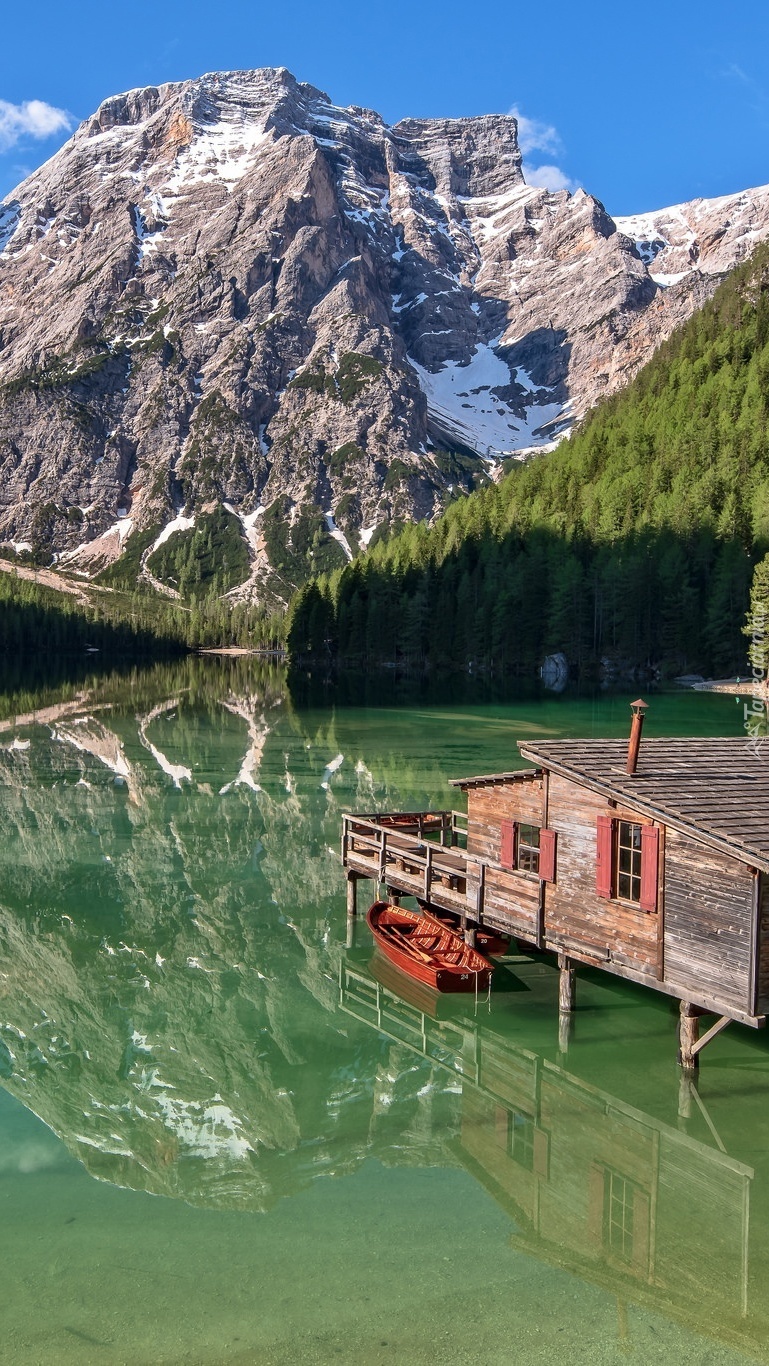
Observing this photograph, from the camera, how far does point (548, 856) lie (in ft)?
78.7

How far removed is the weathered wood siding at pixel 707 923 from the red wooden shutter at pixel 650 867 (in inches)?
8.9

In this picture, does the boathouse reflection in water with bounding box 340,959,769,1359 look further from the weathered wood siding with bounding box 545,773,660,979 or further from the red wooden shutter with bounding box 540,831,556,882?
the red wooden shutter with bounding box 540,831,556,882

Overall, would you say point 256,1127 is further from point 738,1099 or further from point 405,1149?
point 738,1099

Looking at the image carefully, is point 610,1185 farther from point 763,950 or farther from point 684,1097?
point 763,950

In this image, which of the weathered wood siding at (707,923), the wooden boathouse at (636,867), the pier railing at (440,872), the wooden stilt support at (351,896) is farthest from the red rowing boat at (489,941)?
the weathered wood siding at (707,923)

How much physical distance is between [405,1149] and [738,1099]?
6.90 meters


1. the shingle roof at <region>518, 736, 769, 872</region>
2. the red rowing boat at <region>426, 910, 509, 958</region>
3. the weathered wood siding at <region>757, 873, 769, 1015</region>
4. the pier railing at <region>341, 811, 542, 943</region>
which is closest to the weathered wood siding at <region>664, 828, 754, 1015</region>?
the weathered wood siding at <region>757, 873, 769, 1015</region>

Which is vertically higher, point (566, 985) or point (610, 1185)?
point (566, 985)

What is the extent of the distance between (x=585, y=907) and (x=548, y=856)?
165 centimetres

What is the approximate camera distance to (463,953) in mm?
26531

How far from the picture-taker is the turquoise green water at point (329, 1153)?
13.4 meters

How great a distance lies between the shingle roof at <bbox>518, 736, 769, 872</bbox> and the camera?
773 inches

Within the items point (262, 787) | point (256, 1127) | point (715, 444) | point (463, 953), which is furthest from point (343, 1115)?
point (715, 444)

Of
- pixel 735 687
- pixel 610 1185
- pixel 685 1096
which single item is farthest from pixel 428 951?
pixel 735 687
